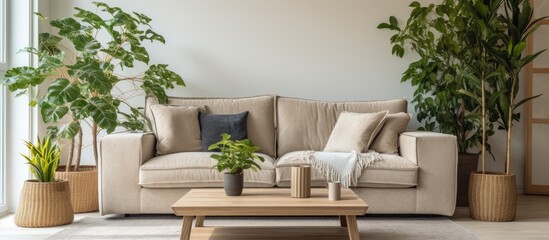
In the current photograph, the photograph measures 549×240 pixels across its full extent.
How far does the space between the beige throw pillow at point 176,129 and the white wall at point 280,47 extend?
66 centimetres

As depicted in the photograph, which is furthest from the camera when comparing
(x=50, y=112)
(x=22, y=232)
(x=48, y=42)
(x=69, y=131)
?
(x=48, y=42)

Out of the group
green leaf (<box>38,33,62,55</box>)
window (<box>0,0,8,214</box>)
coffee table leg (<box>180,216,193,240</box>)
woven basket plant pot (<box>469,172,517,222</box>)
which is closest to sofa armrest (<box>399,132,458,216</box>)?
woven basket plant pot (<box>469,172,517,222</box>)

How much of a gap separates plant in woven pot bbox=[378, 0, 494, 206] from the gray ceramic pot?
2.09m

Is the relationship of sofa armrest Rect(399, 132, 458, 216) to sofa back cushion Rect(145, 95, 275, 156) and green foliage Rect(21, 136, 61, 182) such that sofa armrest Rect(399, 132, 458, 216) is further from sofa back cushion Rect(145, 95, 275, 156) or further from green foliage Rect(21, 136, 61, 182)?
green foliage Rect(21, 136, 61, 182)

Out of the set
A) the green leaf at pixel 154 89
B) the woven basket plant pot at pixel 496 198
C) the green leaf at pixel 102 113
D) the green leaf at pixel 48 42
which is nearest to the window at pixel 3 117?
the green leaf at pixel 48 42

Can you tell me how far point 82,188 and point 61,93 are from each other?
0.79 m

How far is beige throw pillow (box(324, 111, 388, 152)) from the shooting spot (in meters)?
4.13

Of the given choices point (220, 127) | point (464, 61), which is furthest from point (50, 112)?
point (464, 61)

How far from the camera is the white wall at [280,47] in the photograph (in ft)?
16.2

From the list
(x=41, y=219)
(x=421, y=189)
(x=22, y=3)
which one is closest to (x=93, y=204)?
(x=41, y=219)

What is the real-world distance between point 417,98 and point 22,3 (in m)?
3.15

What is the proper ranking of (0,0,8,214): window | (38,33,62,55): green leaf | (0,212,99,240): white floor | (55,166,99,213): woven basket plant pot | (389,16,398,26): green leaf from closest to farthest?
(0,212,99,240): white floor, (55,166,99,213): woven basket plant pot, (0,0,8,214): window, (38,33,62,55): green leaf, (389,16,398,26): green leaf

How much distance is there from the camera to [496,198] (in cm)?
388

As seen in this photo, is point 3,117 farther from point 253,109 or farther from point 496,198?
point 496,198
